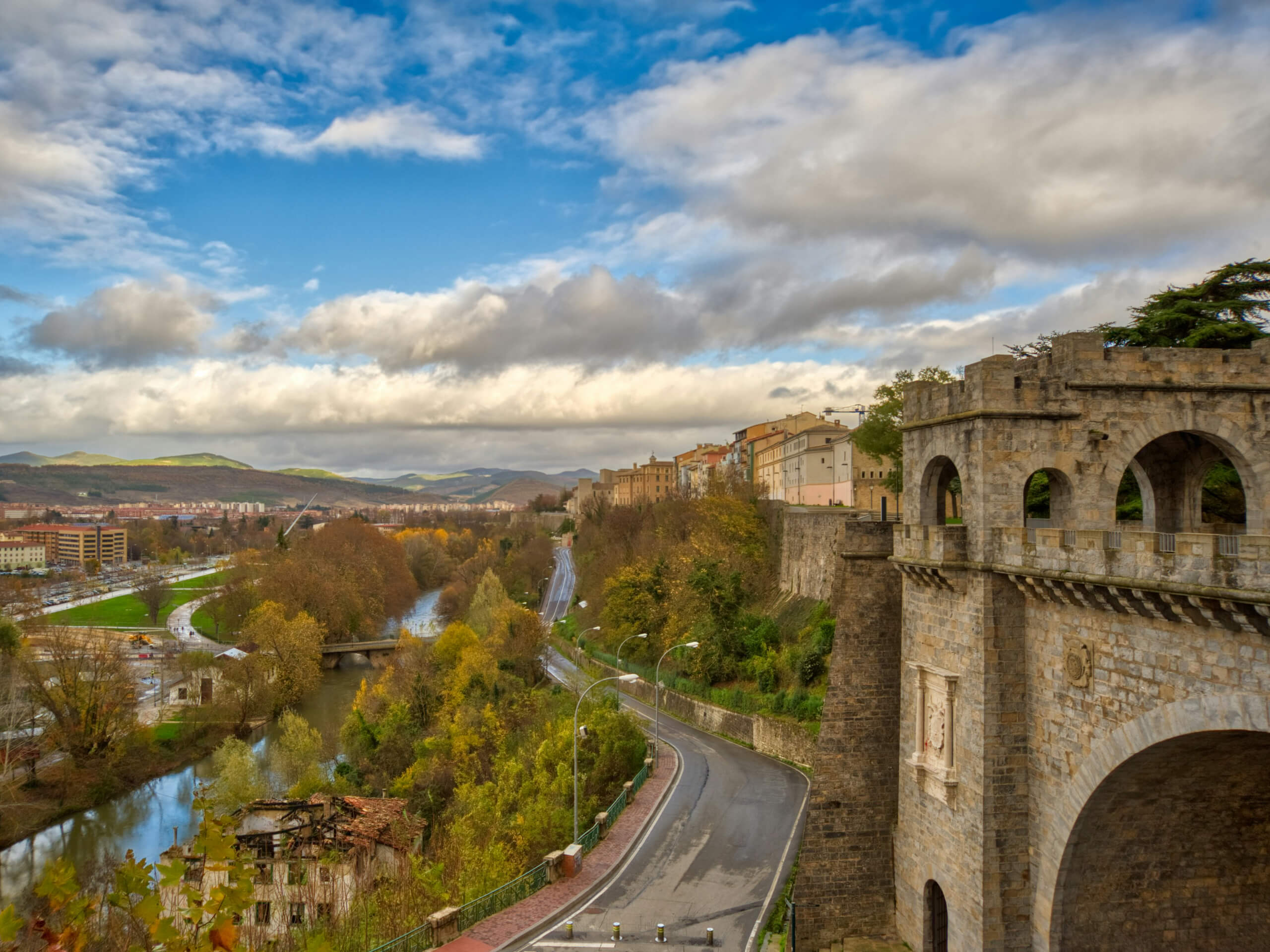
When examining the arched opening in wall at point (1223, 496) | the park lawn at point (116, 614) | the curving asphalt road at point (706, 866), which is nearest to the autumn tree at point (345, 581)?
the park lawn at point (116, 614)

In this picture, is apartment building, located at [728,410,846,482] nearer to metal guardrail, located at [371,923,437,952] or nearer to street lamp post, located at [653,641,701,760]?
street lamp post, located at [653,641,701,760]

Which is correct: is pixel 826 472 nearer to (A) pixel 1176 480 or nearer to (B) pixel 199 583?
(A) pixel 1176 480

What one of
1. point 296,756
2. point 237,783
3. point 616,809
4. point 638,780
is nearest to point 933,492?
point 616,809

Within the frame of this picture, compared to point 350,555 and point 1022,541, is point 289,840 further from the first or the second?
point 350,555

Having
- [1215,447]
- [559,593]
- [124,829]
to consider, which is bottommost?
[124,829]

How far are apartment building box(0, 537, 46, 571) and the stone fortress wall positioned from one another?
14185 cm

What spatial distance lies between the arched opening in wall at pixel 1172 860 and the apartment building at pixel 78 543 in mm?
163102

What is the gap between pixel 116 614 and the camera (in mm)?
83188

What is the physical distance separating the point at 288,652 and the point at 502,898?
37299mm

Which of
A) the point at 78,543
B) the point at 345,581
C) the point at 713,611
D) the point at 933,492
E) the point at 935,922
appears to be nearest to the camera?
the point at 935,922

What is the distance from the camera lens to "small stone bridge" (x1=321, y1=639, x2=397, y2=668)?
63469 millimetres

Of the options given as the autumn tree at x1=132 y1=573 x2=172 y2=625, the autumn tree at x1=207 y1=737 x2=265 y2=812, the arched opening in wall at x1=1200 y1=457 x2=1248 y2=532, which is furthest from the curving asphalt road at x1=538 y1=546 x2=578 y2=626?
the arched opening in wall at x1=1200 y1=457 x2=1248 y2=532

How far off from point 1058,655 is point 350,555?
235 feet

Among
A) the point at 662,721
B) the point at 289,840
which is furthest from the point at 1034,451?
the point at 662,721
